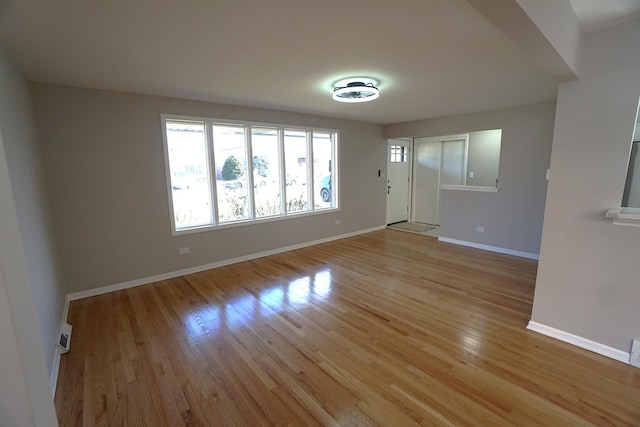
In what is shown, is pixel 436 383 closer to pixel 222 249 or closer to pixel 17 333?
pixel 17 333

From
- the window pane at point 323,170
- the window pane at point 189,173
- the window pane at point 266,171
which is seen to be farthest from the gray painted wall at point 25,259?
the window pane at point 323,170

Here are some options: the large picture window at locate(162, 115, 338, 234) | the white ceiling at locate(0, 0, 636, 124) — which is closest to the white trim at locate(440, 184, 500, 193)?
the white ceiling at locate(0, 0, 636, 124)

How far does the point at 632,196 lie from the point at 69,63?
6.19 metres

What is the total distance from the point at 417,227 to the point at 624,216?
4639 mm

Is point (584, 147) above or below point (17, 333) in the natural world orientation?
above

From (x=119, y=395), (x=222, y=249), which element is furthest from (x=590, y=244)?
(x=222, y=249)

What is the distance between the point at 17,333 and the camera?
79cm

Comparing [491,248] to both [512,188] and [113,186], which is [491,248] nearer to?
[512,188]

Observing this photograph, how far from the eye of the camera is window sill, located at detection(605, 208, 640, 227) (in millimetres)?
1991

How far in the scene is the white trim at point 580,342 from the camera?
214 cm

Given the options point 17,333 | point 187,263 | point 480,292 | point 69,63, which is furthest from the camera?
point 187,263

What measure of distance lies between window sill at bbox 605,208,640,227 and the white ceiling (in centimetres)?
143

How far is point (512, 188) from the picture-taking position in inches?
181

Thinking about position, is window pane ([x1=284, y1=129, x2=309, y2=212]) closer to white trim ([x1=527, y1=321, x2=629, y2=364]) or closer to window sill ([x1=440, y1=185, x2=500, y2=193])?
window sill ([x1=440, y1=185, x2=500, y2=193])
